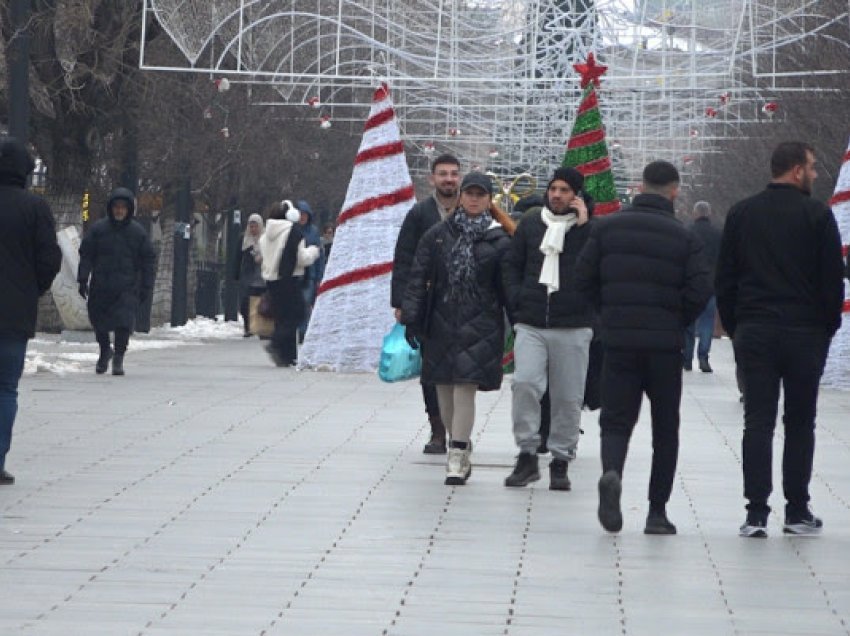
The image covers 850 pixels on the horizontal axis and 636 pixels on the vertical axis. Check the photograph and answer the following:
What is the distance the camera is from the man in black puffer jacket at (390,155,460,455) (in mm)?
14430

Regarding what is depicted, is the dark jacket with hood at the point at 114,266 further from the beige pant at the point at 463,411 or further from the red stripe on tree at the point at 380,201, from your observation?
the beige pant at the point at 463,411

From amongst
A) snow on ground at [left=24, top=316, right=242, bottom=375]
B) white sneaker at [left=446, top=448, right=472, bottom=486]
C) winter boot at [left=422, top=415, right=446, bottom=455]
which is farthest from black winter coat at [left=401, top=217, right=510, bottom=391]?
→ snow on ground at [left=24, top=316, right=242, bottom=375]

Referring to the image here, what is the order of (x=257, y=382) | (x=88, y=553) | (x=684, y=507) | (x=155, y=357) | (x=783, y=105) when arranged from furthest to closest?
(x=783, y=105), (x=155, y=357), (x=257, y=382), (x=684, y=507), (x=88, y=553)

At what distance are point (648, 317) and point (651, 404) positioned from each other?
0.41 meters

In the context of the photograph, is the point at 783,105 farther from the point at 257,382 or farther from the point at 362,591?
the point at 362,591

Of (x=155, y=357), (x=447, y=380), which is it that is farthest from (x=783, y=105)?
(x=447, y=380)

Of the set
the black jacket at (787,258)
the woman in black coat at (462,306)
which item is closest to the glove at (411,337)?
the woman in black coat at (462,306)

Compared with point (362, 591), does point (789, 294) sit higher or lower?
higher

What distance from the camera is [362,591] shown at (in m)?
8.77

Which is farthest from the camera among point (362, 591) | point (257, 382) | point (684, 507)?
point (257, 382)

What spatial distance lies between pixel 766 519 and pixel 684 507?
4.02ft

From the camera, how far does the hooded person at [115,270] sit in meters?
22.4

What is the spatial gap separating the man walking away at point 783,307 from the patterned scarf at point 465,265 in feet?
7.39

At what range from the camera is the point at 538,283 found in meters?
12.6
